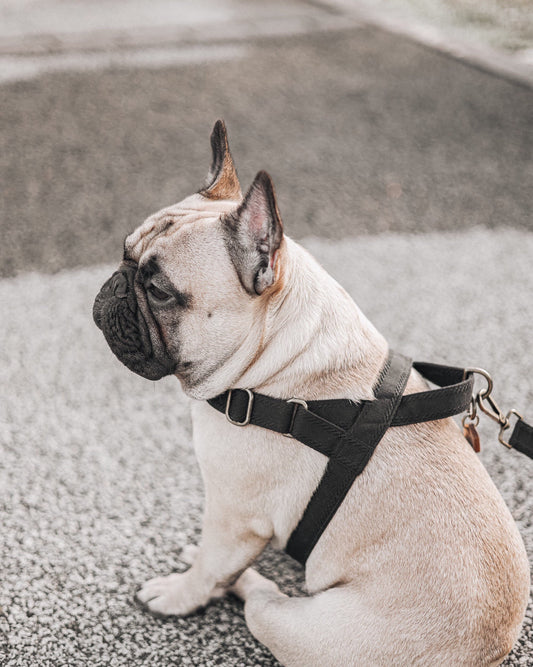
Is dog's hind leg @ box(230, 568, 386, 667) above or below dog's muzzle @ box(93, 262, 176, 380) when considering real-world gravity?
below

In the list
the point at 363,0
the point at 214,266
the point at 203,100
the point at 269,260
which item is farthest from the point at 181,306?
the point at 363,0

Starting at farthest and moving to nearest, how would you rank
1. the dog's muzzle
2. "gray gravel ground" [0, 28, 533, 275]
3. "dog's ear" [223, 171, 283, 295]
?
1. "gray gravel ground" [0, 28, 533, 275]
2. the dog's muzzle
3. "dog's ear" [223, 171, 283, 295]

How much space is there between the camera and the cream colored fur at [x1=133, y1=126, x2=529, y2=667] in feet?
6.52

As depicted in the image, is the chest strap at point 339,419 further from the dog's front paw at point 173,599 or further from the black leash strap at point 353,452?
the dog's front paw at point 173,599

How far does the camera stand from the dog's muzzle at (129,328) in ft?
7.25

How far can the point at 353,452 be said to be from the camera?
211 centimetres

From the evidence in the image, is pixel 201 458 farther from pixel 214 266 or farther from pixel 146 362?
pixel 214 266

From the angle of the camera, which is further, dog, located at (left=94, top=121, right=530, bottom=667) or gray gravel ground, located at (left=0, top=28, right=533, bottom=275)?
gray gravel ground, located at (left=0, top=28, right=533, bottom=275)

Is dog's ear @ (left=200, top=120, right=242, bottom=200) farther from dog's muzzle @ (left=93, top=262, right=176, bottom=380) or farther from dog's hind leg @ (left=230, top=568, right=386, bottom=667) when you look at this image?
dog's hind leg @ (left=230, top=568, right=386, bottom=667)

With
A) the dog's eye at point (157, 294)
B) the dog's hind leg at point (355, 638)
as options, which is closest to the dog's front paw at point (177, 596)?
the dog's hind leg at point (355, 638)

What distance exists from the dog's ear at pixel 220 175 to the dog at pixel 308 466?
5 cm

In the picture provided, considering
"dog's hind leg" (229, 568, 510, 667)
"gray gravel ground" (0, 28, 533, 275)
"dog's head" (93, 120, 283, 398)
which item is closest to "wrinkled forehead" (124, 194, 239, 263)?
"dog's head" (93, 120, 283, 398)

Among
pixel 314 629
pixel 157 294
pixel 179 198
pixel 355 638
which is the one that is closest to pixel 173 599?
pixel 314 629

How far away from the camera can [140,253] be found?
225 cm
